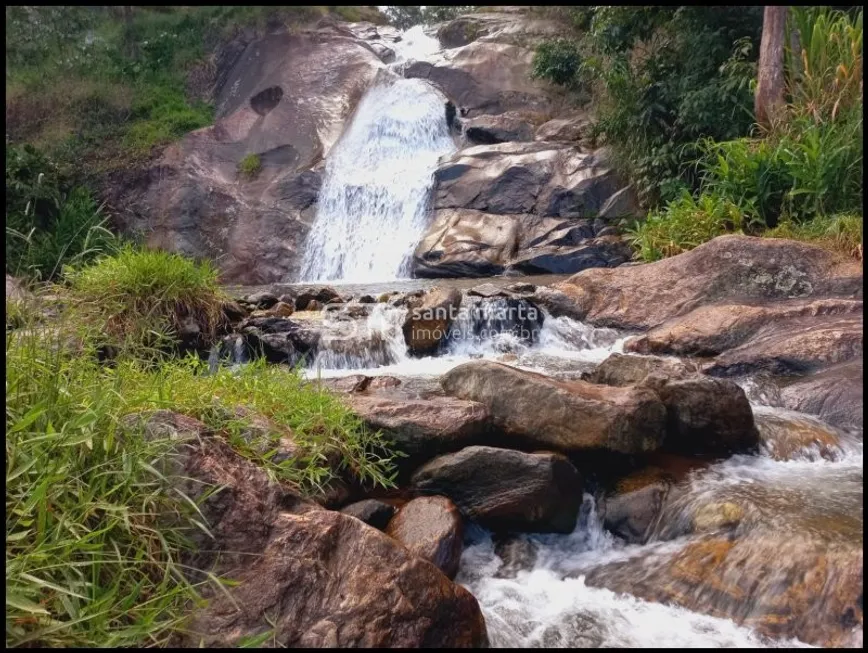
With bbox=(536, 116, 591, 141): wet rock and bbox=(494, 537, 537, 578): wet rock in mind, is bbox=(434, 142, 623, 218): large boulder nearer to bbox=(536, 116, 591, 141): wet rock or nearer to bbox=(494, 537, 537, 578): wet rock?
bbox=(536, 116, 591, 141): wet rock

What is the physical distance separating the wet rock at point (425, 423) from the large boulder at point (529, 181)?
827 centimetres

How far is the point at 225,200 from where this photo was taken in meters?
13.3

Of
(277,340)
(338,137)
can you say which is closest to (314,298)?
(277,340)

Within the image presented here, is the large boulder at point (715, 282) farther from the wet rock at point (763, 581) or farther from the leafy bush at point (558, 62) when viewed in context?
the leafy bush at point (558, 62)

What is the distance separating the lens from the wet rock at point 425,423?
3.34 metres

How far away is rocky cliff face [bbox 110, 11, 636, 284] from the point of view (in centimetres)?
1095

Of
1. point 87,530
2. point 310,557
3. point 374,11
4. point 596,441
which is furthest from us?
point 374,11

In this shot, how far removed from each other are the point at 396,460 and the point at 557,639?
49.0 inches

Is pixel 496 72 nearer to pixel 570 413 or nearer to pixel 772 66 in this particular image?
pixel 772 66

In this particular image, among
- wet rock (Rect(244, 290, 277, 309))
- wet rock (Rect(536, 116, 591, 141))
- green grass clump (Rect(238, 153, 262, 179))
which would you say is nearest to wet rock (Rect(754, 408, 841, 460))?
wet rock (Rect(244, 290, 277, 309))

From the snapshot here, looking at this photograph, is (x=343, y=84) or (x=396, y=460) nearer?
(x=396, y=460)

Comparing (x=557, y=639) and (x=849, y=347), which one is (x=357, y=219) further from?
(x=557, y=639)

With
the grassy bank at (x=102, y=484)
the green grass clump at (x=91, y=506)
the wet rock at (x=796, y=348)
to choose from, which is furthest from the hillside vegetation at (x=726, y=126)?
the green grass clump at (x=91, y=506)

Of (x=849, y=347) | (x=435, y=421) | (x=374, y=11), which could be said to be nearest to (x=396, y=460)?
(x=435, y=421)
